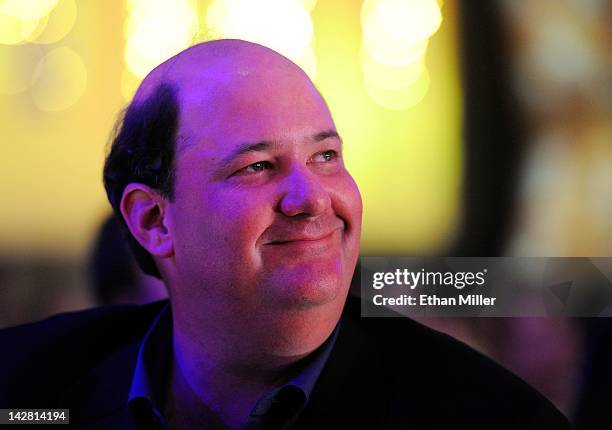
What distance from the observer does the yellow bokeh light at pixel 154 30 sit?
166 cm

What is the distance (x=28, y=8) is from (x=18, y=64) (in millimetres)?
134

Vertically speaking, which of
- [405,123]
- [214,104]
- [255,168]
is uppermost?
[405,123]

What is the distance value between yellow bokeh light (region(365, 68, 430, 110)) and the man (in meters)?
0.39

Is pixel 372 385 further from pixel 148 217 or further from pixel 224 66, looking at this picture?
pixel 224 66

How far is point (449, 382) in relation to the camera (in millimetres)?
1263

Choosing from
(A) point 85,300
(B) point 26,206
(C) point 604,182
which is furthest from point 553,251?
(B) point 26,206

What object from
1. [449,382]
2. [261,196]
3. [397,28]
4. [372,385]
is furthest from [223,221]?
[397,28]

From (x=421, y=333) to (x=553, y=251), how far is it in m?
0.44

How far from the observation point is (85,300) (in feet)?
5.70

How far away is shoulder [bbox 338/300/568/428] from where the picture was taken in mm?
1233

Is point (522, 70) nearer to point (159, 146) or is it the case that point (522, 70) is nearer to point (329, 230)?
point (329, 230)

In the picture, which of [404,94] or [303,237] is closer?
[303,237]

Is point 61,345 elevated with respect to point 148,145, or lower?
lower

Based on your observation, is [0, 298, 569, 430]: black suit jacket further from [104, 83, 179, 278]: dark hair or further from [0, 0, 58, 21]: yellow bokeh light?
[0, 0, 58, 21]: yellow bokeh light
